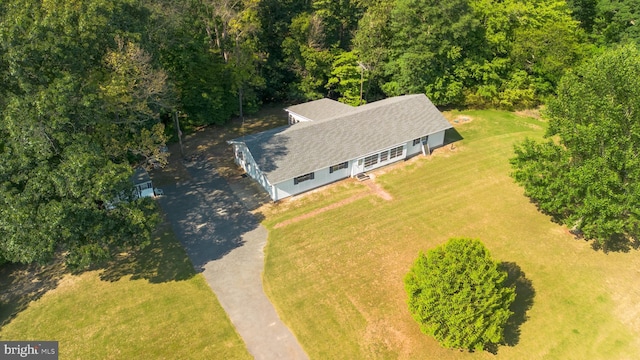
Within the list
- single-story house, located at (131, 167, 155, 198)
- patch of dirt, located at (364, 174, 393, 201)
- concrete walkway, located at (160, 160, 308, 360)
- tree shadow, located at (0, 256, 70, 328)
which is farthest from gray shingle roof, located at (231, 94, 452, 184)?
tree shadow, located at (0, 256, 70, 328)

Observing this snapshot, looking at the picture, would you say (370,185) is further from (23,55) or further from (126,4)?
(23,55)

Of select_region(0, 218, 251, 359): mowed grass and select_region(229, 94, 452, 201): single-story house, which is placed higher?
select_region(229, 94, 452, 201): single-story house

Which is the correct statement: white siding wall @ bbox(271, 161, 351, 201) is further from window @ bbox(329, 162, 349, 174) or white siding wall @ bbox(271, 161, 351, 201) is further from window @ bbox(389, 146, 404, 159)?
window @ bbox(389, 146, 404, 159)

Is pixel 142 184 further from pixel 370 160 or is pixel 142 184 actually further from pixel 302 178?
pixel 370 160

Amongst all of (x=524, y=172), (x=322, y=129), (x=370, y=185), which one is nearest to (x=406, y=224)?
(x=370, y=185)

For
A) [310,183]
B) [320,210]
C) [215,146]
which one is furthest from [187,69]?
[320,210]

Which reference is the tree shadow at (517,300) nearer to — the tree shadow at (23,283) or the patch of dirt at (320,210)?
the patch of dirt at (320,210)

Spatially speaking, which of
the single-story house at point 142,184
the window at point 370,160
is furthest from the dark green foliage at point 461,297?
the single-story house at point 142,184
